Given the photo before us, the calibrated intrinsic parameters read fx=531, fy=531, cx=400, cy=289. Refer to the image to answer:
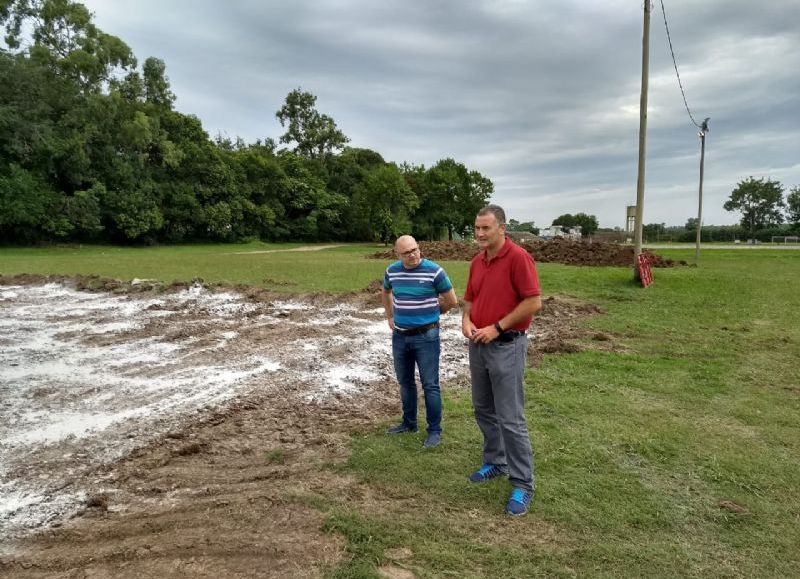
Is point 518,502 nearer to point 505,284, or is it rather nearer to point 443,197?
point 505,284

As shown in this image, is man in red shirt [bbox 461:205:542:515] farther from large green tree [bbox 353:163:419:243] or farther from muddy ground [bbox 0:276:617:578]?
large green tree [bbox 353:163:419:243]

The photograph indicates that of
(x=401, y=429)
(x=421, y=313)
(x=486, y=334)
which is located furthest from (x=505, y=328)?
(x=401, y=429)

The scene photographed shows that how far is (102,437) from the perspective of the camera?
180 inches

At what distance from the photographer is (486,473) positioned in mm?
3703

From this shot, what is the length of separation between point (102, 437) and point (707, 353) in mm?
7529

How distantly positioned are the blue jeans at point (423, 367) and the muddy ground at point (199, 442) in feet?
1.83

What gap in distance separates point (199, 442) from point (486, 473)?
2437 millimetres

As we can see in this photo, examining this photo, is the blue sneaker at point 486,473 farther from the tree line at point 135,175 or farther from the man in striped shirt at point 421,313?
the tree line at point 135,175

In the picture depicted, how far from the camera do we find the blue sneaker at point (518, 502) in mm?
3244

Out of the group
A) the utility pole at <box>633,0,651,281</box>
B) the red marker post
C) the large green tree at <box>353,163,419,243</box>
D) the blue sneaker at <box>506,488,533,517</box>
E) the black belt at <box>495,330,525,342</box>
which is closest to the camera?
the blue sneaker at <box>506,488,533,517</box>

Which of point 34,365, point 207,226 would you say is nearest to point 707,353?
point 34,365

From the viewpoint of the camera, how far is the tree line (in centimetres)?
3359

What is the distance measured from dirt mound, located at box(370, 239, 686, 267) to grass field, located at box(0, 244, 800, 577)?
52.6ft

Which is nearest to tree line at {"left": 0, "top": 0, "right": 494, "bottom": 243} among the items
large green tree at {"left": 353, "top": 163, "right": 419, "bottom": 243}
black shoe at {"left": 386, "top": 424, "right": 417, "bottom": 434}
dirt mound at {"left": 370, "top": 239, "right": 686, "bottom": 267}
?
large green tree at {"left": 353, "top": 163, "right": 419, "bottom": 243}
